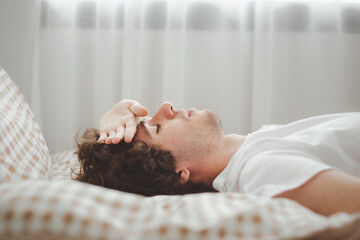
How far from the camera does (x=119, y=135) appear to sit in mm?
1202

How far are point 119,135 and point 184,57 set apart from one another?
3.47 feet

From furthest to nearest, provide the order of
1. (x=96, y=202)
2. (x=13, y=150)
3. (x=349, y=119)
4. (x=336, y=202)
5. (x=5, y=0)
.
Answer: (x=5, y=0), (x=349, y=119), (x=13, y=150), (x=336, y=202), (x=96, y=202)

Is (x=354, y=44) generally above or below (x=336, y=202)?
above

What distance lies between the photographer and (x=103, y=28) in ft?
6.93

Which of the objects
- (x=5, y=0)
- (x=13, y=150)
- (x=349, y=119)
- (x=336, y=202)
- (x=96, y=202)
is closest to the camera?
(x=96, y=202)

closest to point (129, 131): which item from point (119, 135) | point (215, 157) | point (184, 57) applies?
point (119, 135)

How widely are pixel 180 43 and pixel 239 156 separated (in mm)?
1161

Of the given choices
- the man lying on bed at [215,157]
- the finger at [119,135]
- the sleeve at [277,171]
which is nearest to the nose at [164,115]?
the man lying on bed at [215,157]

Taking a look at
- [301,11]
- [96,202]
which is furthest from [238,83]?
[96,202]

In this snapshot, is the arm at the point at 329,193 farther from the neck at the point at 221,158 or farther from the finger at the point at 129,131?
the finger at the point at 129,131

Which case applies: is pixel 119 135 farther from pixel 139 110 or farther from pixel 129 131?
pixel 139 110

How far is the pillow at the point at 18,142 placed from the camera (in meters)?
0.97

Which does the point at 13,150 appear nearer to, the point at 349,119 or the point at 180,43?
the point at 349,119

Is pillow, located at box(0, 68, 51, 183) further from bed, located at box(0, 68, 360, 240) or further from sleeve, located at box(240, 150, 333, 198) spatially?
sleeve, located at box(240, 150, 333, 198)
